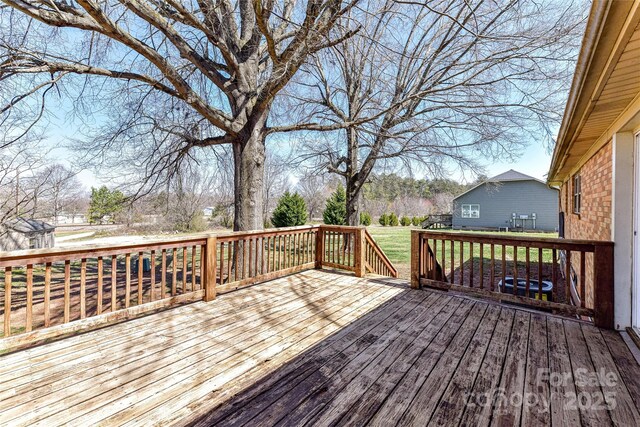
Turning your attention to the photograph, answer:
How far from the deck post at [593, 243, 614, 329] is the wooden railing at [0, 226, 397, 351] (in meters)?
2.99

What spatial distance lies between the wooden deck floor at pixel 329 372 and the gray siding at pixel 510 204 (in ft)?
59.0

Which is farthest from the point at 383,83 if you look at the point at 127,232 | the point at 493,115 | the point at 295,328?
the point at 127,232

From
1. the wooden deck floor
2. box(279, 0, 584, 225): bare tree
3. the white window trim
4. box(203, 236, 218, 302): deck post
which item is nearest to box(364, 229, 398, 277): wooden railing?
the wooden deck floor

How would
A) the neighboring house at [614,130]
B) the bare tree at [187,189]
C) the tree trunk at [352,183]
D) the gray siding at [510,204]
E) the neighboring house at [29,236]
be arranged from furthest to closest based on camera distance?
the gray siding at [510,204], the neighboring house at [29,236], the tree trunk at [352,183], the bare tree at [187,189], the neighboring house at [614,130]

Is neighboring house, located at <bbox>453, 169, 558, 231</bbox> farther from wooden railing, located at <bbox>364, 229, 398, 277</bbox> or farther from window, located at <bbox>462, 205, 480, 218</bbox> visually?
wooden railing, located at <bbox>364, 229, 398, 277</bbox>

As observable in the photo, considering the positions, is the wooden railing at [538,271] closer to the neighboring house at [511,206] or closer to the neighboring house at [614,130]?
the neighboring house at [614,130]

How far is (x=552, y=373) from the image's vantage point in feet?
6.93

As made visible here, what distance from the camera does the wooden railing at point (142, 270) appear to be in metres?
2.54

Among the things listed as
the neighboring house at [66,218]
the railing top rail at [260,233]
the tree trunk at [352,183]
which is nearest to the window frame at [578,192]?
the railing top rail at [260,233]

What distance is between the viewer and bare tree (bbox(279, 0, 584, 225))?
5320mm

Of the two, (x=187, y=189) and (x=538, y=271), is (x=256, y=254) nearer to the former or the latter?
(x=538, y=271)

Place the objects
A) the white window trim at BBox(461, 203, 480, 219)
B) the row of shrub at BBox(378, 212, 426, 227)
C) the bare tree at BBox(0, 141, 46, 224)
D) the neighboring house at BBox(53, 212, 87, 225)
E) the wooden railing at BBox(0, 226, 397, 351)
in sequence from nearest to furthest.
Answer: the wooden railing at BBox(0, 226, 397, 351)
the bare tree at BBox(0, 141, 46, 224)
the neighboring house at BBox(53, 212, 87, 225)
the white window trim at BBox(461, 203, 480, 219)
the row of shrub at BBox(378, 212, 426, 227)

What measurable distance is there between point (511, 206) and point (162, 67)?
2248 centimetres

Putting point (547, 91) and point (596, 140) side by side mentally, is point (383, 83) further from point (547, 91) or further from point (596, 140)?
point (596, 140)
